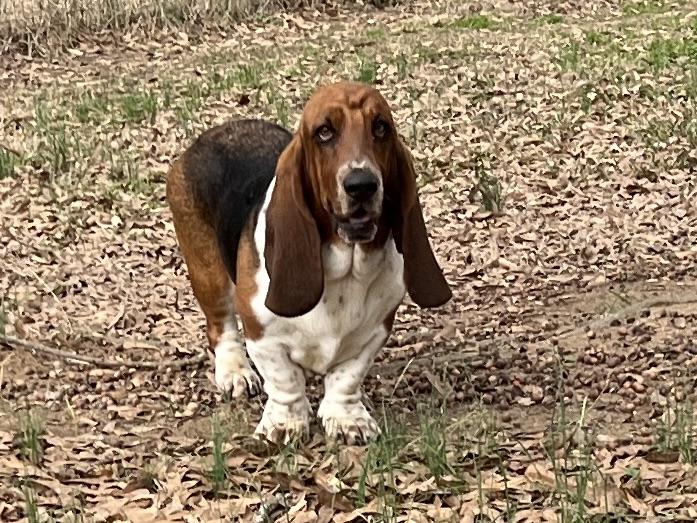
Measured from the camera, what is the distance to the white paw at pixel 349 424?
16.7ft

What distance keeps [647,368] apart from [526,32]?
342 inches

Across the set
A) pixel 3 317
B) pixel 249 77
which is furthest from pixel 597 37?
pixel 3 317

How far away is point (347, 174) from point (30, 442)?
1.59 meters

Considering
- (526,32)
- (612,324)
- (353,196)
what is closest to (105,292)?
(612,324)

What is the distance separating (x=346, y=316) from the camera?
4.99m

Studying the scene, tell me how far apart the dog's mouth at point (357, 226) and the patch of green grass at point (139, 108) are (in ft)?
20.5

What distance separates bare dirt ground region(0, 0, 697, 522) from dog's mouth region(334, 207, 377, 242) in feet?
2.33

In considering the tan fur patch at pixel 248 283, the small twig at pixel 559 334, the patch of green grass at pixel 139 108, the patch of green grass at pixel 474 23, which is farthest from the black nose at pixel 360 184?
the patch of green grass at pixel 474 23

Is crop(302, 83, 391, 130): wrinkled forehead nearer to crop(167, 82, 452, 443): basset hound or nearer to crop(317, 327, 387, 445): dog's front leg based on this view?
crop(167, 82, 452, 443): basset hound

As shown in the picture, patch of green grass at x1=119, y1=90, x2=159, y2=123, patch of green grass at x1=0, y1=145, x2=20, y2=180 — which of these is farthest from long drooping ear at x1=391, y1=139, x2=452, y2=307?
patch of green grass at x1=119, y1=90, x2=159, y2=123

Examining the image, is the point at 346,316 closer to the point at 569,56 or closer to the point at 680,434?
the point at 680,434

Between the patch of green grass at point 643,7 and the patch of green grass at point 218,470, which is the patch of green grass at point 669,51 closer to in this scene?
the patch of green grass at point 643,7

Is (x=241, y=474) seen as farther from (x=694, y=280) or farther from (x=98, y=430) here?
(x=694, y=280)

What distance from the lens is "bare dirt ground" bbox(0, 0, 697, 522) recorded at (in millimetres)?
4508
